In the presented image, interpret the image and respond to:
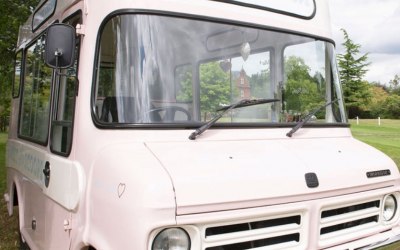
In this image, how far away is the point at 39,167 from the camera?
Result: 13.4ft

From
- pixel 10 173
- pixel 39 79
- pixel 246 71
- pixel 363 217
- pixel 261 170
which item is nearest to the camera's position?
pixel 261 170

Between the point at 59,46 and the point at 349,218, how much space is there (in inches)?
91.2

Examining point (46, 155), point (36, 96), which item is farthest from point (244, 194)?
point (36, 96)

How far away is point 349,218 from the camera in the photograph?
10.3 feet

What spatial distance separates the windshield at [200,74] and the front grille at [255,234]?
81 cm

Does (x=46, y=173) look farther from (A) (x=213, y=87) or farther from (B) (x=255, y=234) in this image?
(B) (x=255, y=234)

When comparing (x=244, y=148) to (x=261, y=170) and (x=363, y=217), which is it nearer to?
(x=261, y=170)

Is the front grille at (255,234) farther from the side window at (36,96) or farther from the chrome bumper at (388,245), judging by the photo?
the side window at (36,96)

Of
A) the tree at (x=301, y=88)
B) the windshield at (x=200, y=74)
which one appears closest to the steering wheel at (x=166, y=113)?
the windshield at (x=200, y=74)

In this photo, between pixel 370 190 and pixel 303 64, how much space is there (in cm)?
129

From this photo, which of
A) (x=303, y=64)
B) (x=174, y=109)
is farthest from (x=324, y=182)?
(x=303, y=64)

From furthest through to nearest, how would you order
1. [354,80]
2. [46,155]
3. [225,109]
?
[354,80] → [46,155] → [225,109]

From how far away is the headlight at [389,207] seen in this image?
11.3 feet

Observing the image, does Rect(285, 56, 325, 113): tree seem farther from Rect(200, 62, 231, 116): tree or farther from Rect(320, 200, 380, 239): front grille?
Rect(320, 200, 380, 239): front grille
